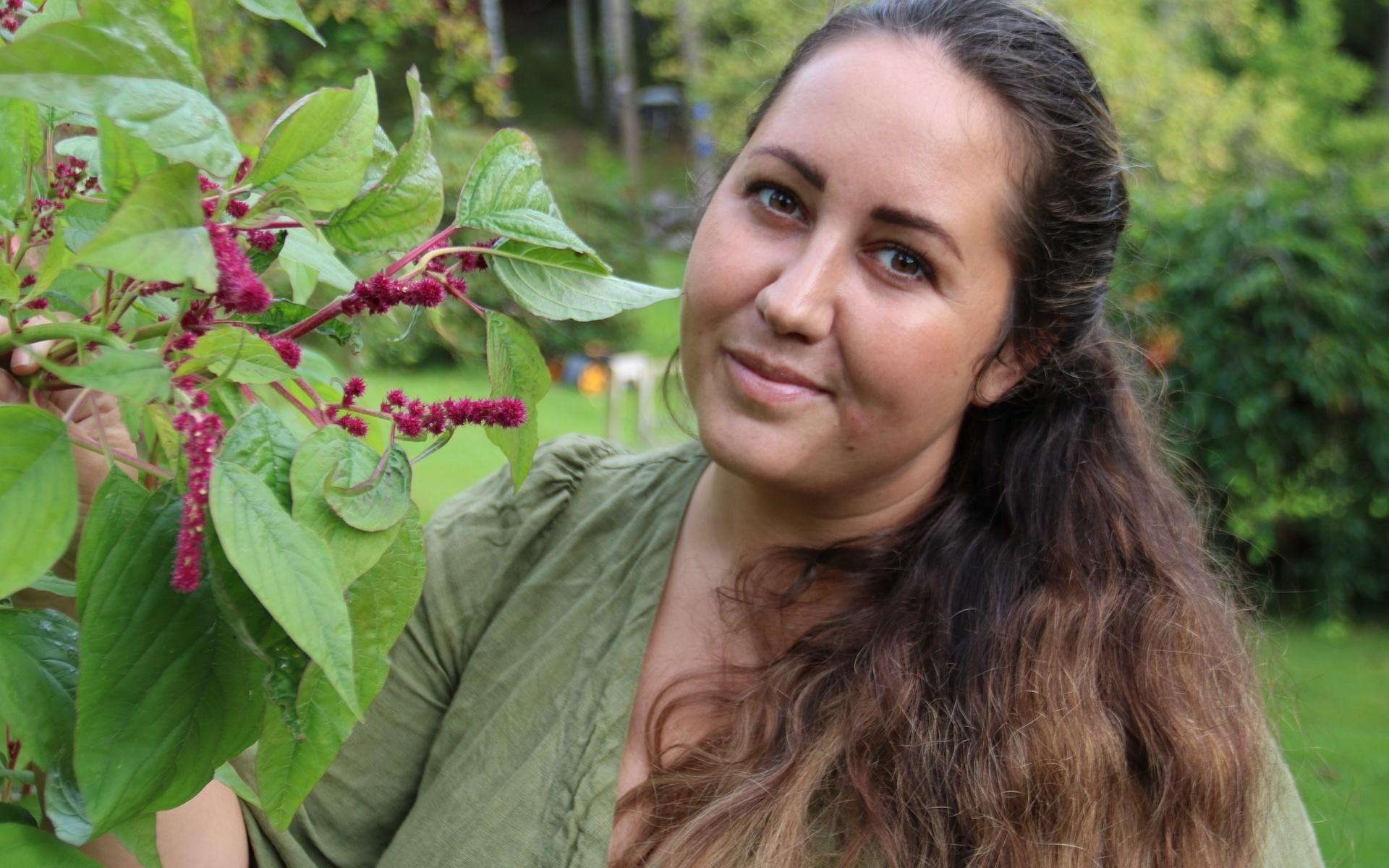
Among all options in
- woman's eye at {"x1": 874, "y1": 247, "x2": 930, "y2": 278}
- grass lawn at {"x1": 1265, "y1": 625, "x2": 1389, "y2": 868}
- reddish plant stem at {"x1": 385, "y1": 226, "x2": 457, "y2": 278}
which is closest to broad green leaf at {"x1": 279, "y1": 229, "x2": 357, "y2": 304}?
reddish plant stem at {"x1": 385, "y1": 226, "x2": 457, "y2": 278}

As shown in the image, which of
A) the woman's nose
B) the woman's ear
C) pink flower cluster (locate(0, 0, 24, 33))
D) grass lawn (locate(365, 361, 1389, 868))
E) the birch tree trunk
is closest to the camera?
pink flower cluster (locate(0, 0, 24, 33))

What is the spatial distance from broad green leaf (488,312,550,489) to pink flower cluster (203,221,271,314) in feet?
0.88

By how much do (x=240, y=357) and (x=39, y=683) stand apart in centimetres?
25

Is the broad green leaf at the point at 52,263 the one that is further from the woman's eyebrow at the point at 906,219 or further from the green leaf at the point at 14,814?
the woman's eyebrow at the point at 906,219

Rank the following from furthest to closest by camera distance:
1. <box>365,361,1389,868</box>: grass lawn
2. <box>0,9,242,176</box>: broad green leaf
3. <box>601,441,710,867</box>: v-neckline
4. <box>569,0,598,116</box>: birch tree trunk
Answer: <box>569,0,598,116</box>: birch tree trunk → <box>365,361,1389,868</box>: grass lawn → <box>601,441,710,867</box>: v-neckline → <box>0,9,242,176</box>: broad green leaf

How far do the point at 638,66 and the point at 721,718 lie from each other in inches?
1151

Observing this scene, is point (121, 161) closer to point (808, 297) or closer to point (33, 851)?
point (33, 851)

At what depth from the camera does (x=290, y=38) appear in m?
6.17

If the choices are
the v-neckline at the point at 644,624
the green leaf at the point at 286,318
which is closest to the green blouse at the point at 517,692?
the v-neckline at the point at 644,624

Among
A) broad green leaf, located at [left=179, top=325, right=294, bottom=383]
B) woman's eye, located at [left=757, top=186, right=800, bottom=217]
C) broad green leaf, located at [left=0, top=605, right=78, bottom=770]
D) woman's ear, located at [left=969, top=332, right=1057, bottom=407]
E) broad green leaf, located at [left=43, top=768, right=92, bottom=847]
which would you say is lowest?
woman's ear, located at [left=969, top=332, right=1057, bottom=407]

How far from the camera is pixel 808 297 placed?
1.33 m

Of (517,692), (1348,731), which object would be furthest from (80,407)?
(1348,731)

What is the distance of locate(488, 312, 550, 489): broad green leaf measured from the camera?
950 millimetres

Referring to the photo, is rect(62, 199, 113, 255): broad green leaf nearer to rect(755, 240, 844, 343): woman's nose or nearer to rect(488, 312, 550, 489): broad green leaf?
rect(488, 312, 550, 489): broad green leaf
